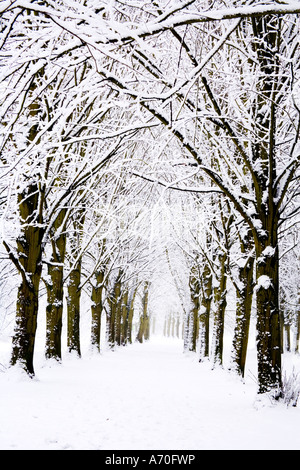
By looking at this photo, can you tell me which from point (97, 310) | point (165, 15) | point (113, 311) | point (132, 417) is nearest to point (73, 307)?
point (97, 310)

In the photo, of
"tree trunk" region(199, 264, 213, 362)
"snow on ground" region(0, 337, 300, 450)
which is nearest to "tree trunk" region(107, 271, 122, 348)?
"tree trunk" region(199, 264, 213, 362)

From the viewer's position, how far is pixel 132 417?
4758mm

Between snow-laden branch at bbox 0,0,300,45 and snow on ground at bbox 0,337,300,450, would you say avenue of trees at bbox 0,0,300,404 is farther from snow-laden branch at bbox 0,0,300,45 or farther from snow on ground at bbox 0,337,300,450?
snow on ground at bbox 0,337,300,450

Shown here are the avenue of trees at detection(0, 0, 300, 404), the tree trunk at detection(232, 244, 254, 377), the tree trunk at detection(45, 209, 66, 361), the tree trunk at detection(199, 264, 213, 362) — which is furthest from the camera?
the tree trunk at detection(199, 264, 213, 362)

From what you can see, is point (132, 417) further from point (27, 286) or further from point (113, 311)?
point (113, 311)

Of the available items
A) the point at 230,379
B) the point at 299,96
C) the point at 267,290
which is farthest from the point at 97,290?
the point at 299,96

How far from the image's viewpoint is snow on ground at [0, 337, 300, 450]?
3.65 meters

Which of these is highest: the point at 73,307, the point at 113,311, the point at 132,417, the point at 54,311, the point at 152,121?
the point at 152,121

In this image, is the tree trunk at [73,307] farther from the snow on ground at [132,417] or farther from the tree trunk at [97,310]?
the snow on ground at [132,417]

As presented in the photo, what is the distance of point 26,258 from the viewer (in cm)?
684

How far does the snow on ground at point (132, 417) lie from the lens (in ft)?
12.0

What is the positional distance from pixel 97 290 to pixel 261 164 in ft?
35.3

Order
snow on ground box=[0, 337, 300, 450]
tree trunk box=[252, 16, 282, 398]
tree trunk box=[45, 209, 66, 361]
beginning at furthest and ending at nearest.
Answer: tree trunk box=[45, 209, 66, 361], tree trunk box=[252, 16, 282, 398], snow on ground box=[0, 337, 300, 450]

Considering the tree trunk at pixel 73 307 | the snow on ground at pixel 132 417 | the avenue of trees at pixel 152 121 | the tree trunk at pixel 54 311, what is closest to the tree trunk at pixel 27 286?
the avenue of trees at pixel 152 121
